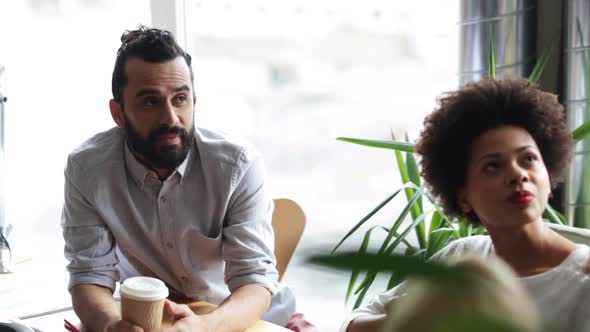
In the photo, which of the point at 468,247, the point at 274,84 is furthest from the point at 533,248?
the point at 274,84

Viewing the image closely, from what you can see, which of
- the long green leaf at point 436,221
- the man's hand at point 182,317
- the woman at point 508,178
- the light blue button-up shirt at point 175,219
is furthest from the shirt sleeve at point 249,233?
the long green leaf at point 436,221

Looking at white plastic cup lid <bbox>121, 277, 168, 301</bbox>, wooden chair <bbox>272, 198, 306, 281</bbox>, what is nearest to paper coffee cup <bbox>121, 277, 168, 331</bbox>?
white plastic cup lid <bbox>121, 277, 168, 301</bbox>

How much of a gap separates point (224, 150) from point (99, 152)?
307 millimetres

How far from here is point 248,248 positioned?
188cm

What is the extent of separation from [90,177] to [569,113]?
150 centimetres

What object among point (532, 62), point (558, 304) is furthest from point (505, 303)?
point (532, 62)

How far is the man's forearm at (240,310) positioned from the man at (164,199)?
0.01m

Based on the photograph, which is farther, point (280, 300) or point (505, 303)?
point (280, 300)

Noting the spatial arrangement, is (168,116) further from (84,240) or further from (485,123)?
(485,123)

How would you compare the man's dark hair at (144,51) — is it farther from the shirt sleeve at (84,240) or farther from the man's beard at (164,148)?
the shirt sleeve at (84,240)

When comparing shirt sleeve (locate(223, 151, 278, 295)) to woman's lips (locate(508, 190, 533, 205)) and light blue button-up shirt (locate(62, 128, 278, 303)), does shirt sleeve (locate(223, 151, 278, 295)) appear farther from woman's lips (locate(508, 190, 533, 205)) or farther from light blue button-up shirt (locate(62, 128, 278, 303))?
woman's lips (locate(508, 190, 533, 205))

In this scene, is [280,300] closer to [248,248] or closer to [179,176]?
[248,248]

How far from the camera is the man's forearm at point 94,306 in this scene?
1.71 metres

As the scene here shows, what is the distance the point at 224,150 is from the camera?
201 cm
